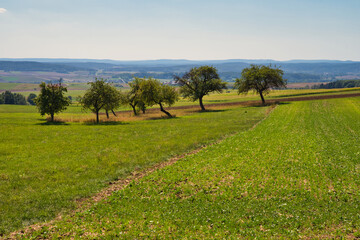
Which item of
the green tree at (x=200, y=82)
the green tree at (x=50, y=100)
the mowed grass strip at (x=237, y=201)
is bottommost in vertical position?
the mowed grass strip at (x=237, y=201)

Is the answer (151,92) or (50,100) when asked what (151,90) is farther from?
(50,100)

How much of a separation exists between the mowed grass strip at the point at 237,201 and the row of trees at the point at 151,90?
37949 millimetres

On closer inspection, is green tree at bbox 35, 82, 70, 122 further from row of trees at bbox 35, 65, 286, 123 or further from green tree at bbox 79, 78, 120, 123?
green tree at bbox 79, 78, 120, 123

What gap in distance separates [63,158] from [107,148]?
5720 mm

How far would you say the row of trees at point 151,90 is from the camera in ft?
193

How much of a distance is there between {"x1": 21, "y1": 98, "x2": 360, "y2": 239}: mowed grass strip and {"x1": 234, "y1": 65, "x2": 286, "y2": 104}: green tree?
66.3 m

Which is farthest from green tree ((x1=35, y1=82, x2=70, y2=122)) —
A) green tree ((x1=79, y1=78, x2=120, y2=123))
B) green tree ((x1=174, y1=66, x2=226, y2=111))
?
green tree ((x1=174, y1=66, x2=226, y2=111))

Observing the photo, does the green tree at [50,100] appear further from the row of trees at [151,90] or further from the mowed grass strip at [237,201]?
the mowed grass strip at [237,201]

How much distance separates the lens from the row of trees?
58938 mm

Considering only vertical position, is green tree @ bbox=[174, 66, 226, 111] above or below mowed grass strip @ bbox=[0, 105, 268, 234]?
above

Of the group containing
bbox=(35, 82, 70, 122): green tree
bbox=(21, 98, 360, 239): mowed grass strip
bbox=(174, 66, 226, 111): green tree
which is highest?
bbox=(174, 66, 226, 111): green tree

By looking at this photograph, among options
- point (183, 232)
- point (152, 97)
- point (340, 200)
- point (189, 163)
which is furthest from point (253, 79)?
point (183, 232)

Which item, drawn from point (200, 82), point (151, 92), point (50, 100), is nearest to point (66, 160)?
point (50, 100)

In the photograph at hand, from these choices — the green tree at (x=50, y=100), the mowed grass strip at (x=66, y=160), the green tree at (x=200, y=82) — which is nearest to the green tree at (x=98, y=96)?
the green tree at (x=50, y=100)
